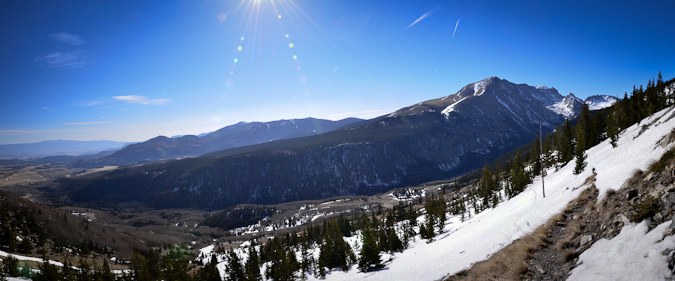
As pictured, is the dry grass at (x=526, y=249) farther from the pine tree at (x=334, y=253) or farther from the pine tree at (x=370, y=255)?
the pine tree at (x=334, y=253)

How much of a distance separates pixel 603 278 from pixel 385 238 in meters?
65.0

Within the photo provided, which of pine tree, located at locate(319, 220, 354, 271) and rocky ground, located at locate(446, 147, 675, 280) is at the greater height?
rocky ground, located at locate(446, 147, 675, 280)

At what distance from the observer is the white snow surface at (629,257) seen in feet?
36.1

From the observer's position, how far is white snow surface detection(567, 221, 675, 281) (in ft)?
36.1

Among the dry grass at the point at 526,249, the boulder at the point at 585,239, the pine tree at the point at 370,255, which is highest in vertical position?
the boulder at the point at 585,239

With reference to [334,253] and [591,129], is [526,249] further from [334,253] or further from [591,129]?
[591,129]

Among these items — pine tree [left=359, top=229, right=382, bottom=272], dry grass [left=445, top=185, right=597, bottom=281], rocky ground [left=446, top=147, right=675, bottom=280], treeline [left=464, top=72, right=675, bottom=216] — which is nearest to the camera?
rocky ground [left=446, top=147, right=675, bottom=280]

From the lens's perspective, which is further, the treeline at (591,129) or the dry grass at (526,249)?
the treeline at (591,129)

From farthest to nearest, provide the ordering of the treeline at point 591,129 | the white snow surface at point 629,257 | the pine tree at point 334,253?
the pine tree at point 334,253, the treeline at point 591,129, the white snow surface at point 629,257

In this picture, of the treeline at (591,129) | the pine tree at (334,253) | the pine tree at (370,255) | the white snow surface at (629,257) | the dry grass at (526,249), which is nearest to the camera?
the white snow surface at (629,257)

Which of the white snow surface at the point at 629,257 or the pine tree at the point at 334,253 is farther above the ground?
the white snow surface at the point at 629,257

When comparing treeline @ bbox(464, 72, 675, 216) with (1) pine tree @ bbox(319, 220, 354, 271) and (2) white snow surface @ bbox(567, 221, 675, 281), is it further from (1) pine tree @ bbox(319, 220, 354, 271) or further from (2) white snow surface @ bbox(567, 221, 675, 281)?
(1) pine tree @ bbox(319, 220, 354, 271)

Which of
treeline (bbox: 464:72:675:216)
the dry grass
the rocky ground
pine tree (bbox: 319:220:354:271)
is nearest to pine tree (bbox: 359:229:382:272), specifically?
pine tree (bbox: 319:220:354:271)

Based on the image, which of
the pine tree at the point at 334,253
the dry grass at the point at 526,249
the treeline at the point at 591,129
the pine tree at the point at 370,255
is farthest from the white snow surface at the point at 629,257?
the pine tree at the point at 334,253
